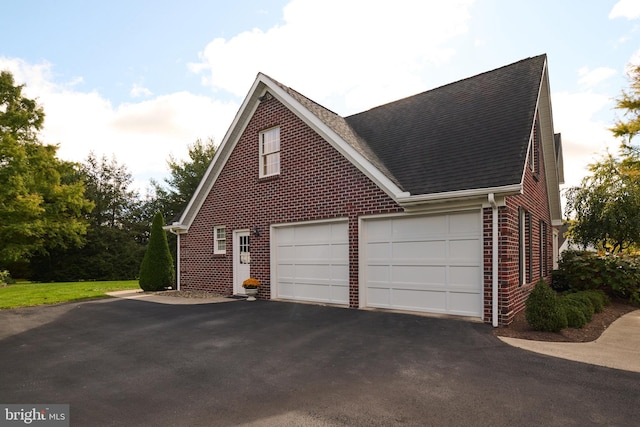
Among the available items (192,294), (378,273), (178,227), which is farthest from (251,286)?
(178,227)

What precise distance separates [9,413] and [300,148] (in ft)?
29.0

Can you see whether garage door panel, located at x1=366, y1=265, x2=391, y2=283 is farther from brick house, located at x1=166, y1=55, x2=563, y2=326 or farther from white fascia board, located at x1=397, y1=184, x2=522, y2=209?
white fascia board, located at x1=397, y1=184, x2=522, y2=209

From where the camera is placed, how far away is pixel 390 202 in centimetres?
914

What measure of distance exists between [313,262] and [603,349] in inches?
271

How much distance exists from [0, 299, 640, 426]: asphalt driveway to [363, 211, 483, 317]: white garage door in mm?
790

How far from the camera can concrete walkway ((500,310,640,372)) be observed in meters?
5.32

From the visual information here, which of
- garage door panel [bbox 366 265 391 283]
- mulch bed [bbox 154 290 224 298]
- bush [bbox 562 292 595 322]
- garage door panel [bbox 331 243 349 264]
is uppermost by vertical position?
garage door panel [bbox 331 243 349 264]

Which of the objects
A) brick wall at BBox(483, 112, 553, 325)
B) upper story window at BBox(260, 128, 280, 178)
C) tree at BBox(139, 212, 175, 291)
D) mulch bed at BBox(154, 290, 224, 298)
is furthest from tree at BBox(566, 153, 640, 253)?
tree at BBox(139, 212, 175, 291)

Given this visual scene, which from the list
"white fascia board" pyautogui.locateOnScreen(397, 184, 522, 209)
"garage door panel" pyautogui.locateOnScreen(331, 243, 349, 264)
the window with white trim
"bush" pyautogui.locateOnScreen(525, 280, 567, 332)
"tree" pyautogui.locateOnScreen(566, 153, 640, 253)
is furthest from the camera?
"tree" pyautogui.locateOnScreen(566, 153, 640, 253)

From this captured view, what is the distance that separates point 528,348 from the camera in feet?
19.6

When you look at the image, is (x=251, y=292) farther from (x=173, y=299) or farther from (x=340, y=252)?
(x=340, y=252)

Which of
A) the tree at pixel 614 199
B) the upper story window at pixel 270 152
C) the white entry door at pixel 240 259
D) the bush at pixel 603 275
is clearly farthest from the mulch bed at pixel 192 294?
the tree at pixel 614 199

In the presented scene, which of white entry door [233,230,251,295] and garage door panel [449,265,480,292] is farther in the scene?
white entry door [233,230,251,295]

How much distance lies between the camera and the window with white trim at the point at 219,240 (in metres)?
13.6
